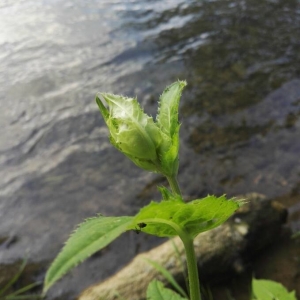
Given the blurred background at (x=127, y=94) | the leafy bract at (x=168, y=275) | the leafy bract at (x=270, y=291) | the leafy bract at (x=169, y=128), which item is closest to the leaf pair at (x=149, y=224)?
the leafy bract at (x=169, y=128)

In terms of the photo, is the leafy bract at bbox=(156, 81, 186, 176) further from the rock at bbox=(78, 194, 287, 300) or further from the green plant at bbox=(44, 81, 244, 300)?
the rock at bbox=(78, 194, 287, 300)

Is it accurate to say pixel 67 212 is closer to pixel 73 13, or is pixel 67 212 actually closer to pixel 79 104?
pixel 79 104

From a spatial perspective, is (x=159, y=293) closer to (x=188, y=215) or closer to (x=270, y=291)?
(x=188, y=215)

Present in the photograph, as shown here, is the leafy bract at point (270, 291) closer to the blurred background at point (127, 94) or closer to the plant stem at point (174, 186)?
the plant stem at point (174, 186)

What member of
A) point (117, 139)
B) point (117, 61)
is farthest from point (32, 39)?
point (117, 139)

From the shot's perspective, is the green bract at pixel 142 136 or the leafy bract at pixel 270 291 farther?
the leafy bract at pixel 270 291

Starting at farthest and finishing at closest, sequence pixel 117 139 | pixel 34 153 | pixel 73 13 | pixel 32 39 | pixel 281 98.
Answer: pixel 73 13 < pixel 32 39 < pixel 281 98 < pixel 34 153 < pixel 117 139

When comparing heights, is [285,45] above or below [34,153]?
below

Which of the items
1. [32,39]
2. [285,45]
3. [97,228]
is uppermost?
[97,228]
